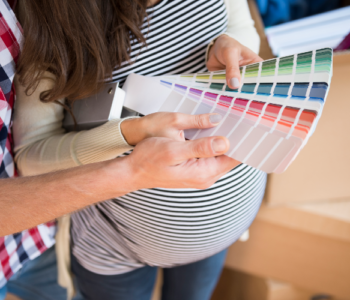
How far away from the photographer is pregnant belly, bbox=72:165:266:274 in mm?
596

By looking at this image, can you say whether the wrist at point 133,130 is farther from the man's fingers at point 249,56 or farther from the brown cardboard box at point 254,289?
the brown cardboard box at point 254,289

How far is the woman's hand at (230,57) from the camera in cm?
50

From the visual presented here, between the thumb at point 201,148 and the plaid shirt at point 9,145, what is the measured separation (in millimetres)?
315

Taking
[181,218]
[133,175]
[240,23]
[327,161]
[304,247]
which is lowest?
[304,247]

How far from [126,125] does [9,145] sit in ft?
0.86

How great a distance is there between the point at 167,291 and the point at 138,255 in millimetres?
252

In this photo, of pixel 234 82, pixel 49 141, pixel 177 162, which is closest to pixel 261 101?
pixel 234 82

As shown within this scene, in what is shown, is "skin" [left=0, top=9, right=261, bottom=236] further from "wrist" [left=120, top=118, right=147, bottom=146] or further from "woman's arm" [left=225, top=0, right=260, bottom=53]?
"woman's arm" [left=225, top=0, right=260, bottom=53]

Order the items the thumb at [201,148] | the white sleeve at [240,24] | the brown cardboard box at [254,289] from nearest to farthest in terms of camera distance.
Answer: the thumb at [201,148], the white sleeve at [240,24], the brown cardboard box at [254,289]

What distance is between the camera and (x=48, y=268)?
32.7 inches

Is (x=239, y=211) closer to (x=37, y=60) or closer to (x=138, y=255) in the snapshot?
(x=138, y=255)

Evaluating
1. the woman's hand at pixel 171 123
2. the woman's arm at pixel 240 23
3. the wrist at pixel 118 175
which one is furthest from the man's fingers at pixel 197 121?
the woman's arm at pixel 240 23

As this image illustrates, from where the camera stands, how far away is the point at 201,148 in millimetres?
420

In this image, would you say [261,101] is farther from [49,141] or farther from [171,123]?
[49,141]
